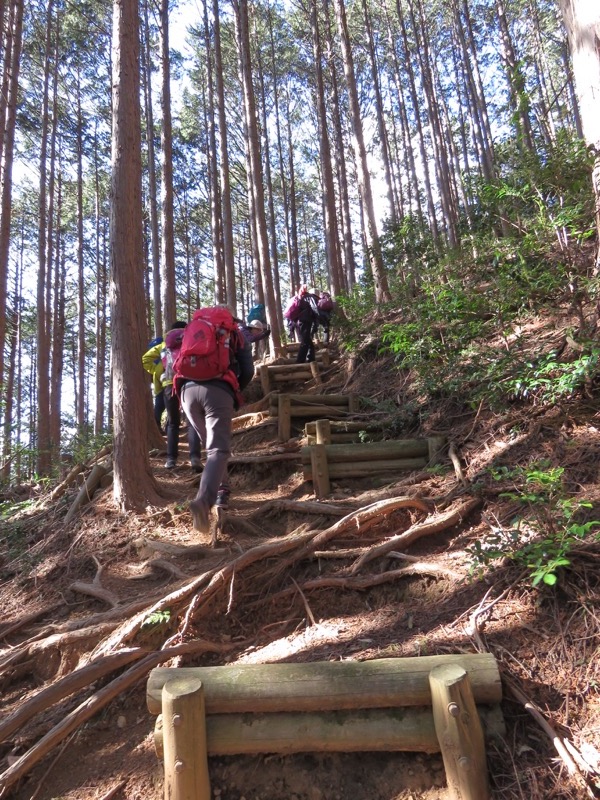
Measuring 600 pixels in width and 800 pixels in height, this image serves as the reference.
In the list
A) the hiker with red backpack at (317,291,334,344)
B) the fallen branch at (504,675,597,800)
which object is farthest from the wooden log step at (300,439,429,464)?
the hiker with red backpack at (317,291,334,344)

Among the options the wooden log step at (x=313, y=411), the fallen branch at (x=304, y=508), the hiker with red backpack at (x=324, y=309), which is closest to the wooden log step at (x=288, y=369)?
the hiker with red backpack at (x=324, y=309)

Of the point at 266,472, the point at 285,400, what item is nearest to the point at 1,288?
the point at 285,400

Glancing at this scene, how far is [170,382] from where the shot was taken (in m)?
5.38

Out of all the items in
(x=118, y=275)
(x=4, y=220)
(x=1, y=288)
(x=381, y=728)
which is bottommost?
(x=381, y=728)

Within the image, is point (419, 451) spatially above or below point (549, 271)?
below

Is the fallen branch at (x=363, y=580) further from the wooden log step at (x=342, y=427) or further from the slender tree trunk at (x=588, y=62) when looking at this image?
the slender tree trunk at (x=588, y=62)

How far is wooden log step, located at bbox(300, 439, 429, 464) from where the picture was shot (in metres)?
4.67

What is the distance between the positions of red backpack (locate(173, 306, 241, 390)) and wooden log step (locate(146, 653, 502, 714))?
217 centimetres

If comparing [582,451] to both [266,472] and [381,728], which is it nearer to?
[381,728]

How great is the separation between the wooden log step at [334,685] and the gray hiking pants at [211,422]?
1523mm

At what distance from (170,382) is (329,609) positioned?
10.3 ft

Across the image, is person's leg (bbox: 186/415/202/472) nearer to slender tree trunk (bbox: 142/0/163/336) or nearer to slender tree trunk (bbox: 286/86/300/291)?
slender tree trunk (bbox: 142/0/163/336)

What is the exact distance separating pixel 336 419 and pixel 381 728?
4.41 m

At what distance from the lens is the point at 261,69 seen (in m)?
21.2
